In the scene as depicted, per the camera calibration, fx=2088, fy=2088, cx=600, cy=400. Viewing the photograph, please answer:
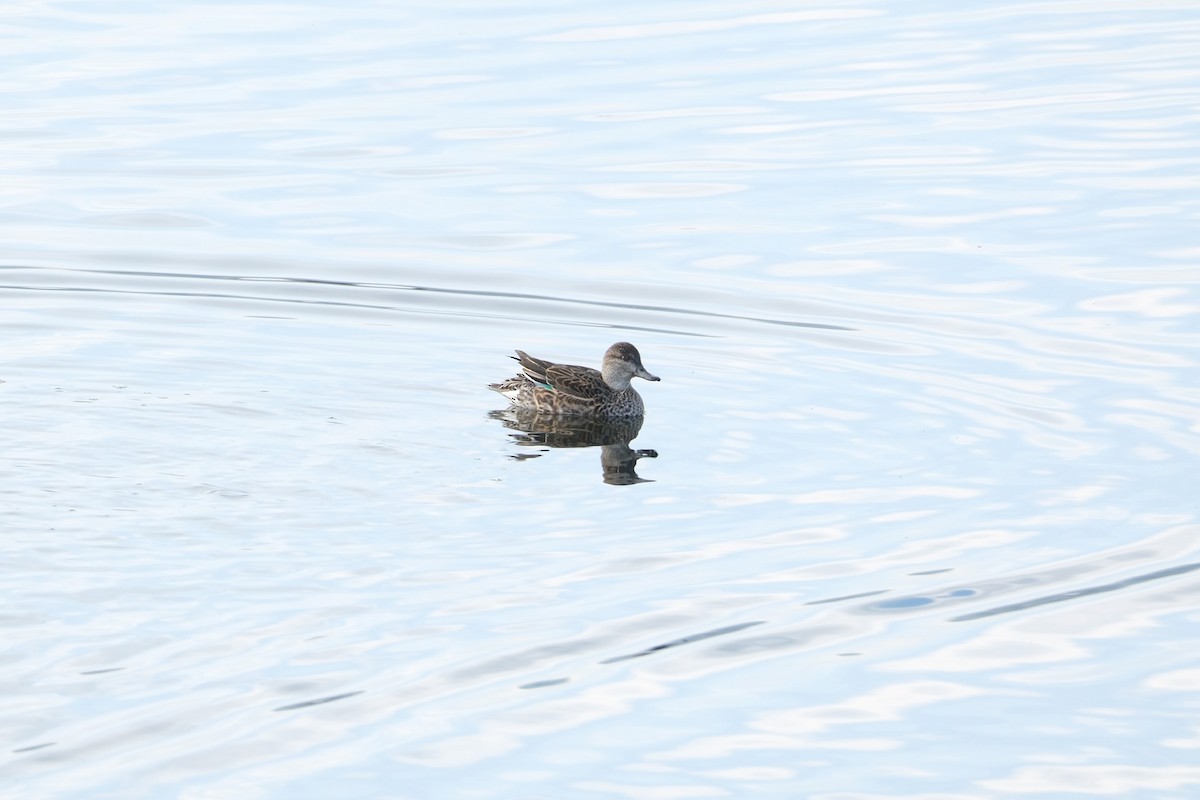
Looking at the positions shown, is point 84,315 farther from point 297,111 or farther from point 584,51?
point 584,51

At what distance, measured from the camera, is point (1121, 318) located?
1592 cm

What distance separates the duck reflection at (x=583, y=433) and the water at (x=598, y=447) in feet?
0.47

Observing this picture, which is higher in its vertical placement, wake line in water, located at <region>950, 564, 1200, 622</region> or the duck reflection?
the duck reflection

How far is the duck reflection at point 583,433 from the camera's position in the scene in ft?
43.5

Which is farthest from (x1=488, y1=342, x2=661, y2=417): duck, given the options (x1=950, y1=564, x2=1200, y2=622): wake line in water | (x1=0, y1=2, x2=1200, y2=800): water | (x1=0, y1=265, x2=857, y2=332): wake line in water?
(x1=950, y1=564, x2=1200, y2=622): wake line in water

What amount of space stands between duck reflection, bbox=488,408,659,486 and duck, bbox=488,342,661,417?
6 cm

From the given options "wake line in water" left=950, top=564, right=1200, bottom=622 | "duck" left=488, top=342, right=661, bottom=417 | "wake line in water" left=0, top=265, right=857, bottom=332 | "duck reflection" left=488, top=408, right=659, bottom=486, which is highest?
"wake line in water" left=0, top=265, right=857, bottom=332

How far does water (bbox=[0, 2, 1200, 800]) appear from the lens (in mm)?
8766

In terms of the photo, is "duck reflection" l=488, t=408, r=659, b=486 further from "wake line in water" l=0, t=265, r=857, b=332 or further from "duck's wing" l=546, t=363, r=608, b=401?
"wake line in water" l=0, t=265, r=857, b=332

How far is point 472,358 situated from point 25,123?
9564 mm

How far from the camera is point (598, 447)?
13.8 metres

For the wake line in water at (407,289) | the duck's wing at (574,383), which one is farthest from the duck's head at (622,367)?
the wake line in water at (407,289)

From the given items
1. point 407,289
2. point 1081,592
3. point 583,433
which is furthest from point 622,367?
point 1081,592

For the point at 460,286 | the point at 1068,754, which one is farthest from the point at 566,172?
Answer: the point at 1068,754
